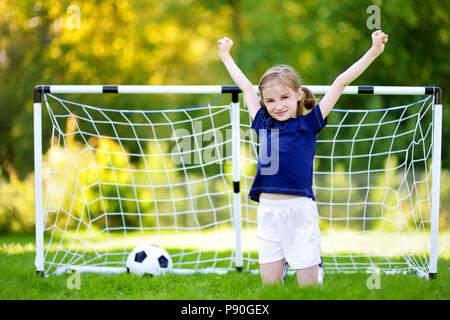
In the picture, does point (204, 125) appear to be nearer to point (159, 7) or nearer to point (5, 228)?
point (5, 228)

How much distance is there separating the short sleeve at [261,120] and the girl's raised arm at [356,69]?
34 cm

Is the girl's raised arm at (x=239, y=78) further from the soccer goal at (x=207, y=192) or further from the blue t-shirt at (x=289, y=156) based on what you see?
the soccer goal at (x=207, y=192)

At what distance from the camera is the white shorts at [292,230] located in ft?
8.85

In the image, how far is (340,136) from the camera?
29.2 feet

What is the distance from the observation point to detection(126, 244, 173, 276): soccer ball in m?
3.37

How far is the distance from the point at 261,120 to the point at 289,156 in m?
0.32

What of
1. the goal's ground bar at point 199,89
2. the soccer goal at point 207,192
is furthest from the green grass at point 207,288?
the goal's ground bar at point 199,89

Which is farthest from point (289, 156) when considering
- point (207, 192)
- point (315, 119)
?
point (207, 192)

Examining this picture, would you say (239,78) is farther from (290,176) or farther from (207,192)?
(207,192)

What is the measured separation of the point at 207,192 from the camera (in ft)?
13.8
